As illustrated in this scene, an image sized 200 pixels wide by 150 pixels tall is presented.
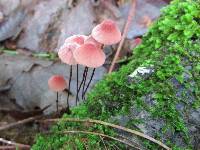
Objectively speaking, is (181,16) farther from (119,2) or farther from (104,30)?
(119,2)

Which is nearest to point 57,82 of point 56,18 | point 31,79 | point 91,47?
point 31,79

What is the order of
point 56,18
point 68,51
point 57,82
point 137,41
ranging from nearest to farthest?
point 68,51 < point 57,82 < point 137,41 < point 56,18

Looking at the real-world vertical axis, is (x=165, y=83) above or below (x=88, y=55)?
below

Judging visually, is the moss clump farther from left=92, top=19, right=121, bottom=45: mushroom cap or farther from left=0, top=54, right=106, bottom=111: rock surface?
left=0, top=54, right=106, bottom=111: rock surface

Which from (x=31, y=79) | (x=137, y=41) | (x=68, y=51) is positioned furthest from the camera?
(x=137, y=41)

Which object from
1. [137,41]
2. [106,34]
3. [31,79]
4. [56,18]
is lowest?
[31,79]

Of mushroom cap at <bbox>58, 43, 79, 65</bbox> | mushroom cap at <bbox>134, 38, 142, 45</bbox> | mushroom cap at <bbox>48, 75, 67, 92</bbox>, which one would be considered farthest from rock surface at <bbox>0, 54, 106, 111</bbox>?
mushroom cap at <bbox>58, 43, 79, 65</bbox>

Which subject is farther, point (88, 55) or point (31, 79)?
point (31, 79)

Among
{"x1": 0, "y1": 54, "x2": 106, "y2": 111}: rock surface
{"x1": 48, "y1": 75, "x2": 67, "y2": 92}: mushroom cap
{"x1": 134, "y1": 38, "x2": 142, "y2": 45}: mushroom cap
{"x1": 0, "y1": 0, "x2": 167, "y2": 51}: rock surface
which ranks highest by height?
{"x1": 0, "y1": 0, "x2": 167, "y2": 51}: rock surface

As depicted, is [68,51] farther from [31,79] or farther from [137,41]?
[137,41]
